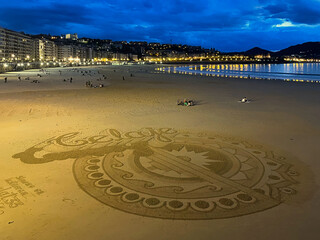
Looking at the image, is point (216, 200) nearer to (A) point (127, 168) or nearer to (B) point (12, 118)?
(A) point (127, 168)

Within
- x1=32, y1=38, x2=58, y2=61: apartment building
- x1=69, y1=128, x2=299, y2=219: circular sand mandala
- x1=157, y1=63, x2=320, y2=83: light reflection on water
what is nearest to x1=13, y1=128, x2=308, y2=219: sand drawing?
x1=69, y1=128, x2=299, y2=219: circular sand mandala

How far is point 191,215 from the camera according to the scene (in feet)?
15.7

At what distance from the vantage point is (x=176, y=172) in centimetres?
658

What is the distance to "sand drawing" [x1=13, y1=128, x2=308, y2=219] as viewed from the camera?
512cm

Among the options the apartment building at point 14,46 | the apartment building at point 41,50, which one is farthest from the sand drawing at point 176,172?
the apartment building at point 41,50

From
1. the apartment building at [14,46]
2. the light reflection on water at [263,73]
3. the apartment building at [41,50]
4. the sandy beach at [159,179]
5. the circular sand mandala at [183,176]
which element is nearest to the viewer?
the sandy beach at [159,179]

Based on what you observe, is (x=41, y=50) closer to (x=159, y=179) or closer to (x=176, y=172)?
(x=176, y=172)

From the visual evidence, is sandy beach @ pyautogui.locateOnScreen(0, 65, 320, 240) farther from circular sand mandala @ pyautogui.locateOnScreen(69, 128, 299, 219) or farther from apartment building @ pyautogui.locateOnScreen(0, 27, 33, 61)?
apartment building @ pyautogui.locateOnScreen(0, 27, 33, 61)

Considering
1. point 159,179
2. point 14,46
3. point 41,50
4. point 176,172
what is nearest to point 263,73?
point 176,172

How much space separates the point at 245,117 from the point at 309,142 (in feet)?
13.5

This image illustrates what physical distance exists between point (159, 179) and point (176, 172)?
22.0 inches

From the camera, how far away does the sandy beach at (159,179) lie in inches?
176

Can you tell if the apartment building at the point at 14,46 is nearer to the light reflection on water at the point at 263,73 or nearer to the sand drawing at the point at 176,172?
the light reflection on water at the point at 263,73

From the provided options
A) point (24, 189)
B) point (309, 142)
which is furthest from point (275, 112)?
point (24, 189)
